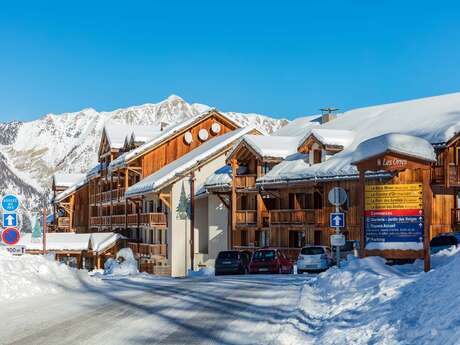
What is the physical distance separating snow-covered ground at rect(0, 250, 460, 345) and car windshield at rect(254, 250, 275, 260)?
44.8 ft

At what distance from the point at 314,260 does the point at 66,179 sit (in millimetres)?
60525

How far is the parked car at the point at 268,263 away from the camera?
33.0m

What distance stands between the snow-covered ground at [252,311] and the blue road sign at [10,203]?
1401 millimetres

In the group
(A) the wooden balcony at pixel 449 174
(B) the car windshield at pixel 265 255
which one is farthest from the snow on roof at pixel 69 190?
(A) the wooden balcony at pixel 449 174

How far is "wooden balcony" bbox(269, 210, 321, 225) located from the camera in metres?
43.0

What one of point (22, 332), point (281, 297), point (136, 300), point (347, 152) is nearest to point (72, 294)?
point (136, 300)

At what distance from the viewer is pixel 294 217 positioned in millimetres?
44062

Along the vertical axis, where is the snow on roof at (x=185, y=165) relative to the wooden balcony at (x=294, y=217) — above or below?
above

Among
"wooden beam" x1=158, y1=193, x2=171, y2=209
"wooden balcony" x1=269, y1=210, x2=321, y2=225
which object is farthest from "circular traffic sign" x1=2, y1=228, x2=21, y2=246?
"wooden beam" x1=158, y1=193, x2=171, y2=209

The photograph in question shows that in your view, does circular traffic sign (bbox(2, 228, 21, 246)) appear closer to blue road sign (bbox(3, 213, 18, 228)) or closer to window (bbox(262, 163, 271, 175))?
blue road sign (bbox(3, 213, 18, 228))

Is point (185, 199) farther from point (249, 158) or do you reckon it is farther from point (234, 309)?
point (234, 309)

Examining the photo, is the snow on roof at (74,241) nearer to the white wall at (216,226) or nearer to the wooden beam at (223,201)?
the white wall at (216,226)

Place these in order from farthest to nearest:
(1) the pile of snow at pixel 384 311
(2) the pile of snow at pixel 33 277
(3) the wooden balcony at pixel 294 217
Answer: (3) the wooden balcony at pixel 294 217
(2) the pile of snow at pixel 33 277
(1) the pile of snow at pixel 384 311

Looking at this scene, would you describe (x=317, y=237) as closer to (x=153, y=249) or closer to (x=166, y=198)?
(x=166, y=198)
